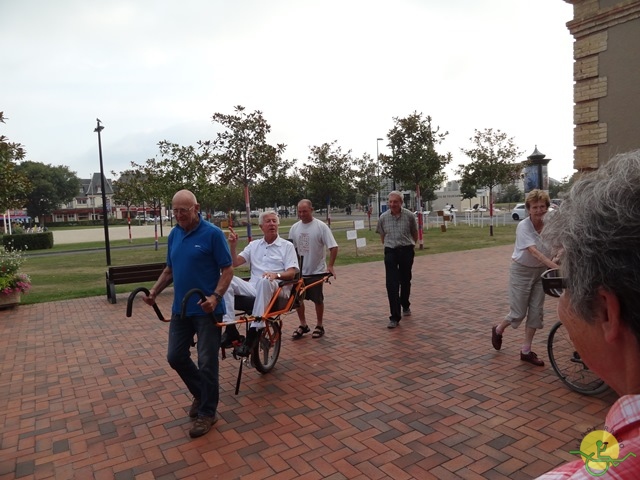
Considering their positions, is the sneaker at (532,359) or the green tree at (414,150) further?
the green tree at (414,150)

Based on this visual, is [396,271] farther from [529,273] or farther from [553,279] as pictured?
[553,279]

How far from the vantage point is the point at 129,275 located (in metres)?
9.59

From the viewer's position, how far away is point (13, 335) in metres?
7.11

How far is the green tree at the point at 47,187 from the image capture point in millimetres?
67375

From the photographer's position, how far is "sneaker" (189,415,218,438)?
142 inches

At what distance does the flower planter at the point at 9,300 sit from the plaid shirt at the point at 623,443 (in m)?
10.6

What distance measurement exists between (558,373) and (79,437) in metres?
4.22

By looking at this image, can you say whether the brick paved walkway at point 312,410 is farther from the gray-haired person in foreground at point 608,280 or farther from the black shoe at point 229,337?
the gray-haired person in foreground at point 608,280

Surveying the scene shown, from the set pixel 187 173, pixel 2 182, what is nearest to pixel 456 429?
pixel 2 182

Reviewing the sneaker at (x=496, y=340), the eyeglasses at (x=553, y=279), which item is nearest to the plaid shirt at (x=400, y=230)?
the sneaker at (x=496, y=340)

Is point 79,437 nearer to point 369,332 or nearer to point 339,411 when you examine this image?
point 339,411

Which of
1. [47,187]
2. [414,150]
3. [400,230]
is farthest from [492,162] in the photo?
[47,187]

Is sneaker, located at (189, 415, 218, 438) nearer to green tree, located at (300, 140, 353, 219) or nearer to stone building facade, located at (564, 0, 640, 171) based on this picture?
stone building facade, located at (564, 0, 640, 171)

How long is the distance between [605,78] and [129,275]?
937cm
